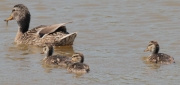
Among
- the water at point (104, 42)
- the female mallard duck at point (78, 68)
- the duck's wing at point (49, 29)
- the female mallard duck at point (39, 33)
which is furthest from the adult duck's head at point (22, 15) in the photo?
the female mallard duck at point (78, 68)

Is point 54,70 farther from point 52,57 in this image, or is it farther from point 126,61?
point 126,61

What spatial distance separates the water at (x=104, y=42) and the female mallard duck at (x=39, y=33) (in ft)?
0.68

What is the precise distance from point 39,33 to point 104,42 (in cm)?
140

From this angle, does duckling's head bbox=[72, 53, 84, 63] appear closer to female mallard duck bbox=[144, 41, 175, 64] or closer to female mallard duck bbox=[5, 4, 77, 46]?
female mallard duck bbox=[144, 41, 175, 64]

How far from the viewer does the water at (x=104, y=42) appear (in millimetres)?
9498

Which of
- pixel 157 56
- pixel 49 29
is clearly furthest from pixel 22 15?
pixel 157 56

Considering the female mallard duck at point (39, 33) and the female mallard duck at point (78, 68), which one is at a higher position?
the female mallard duck at point (78, 68)

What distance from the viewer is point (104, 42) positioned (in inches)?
489

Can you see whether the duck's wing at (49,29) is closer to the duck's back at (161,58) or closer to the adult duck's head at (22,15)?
the adult duck's head at (22,15)

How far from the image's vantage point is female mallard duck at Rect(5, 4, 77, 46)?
41.1 feet

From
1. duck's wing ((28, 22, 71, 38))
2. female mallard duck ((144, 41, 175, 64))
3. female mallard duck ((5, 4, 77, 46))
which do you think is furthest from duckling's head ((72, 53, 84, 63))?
duck's wing ((28, 22, 71, 38))

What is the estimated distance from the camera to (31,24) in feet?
47.5

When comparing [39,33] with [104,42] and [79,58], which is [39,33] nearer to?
[104,42]

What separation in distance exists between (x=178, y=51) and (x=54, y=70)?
2.46 metres
